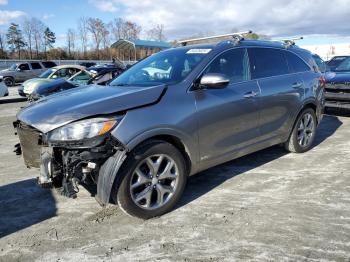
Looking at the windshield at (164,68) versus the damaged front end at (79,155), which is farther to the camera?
the windshield at (164,68)

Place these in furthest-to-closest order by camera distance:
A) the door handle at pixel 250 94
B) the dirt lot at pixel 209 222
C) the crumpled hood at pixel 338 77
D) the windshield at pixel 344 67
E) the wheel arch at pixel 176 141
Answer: the windshield at pixel 344 67
the crumpled hood at pixel 338 77
the door handle at pixel 250 94
the wheel arch at pixel 176 141
the dirt lot at pixel 209 222

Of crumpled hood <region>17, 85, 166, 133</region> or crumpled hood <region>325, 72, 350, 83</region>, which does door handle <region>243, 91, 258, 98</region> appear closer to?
crumpled hood <region>17, 85, 166, 133</region>

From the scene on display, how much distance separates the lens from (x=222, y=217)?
163 inches

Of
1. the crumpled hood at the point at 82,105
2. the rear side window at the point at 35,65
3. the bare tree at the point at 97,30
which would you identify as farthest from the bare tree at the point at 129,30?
the crumpled hood at the point at 82,105

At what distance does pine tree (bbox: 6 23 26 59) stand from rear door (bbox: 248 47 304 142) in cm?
6409

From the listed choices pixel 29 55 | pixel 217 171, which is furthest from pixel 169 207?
pixel 29 55

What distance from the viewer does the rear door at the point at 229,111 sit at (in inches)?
178

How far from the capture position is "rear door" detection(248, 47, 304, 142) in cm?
540

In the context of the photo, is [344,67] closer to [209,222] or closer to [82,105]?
[209,222]

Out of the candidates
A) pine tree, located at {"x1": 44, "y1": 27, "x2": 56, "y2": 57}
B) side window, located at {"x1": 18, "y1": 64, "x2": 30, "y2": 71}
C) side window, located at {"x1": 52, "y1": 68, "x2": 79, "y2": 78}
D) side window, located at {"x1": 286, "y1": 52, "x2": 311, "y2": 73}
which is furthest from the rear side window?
pine tree, located at {"x1": 44, "y1": 27, "x2": 56, "y2": 57}

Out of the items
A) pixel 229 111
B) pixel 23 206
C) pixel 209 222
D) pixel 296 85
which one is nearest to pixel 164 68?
pixel 229 111

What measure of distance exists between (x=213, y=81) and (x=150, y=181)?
4.33 feet

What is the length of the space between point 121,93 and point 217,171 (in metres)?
2.12

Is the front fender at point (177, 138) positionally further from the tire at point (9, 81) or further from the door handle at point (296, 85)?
the tire at point (9, 81)
